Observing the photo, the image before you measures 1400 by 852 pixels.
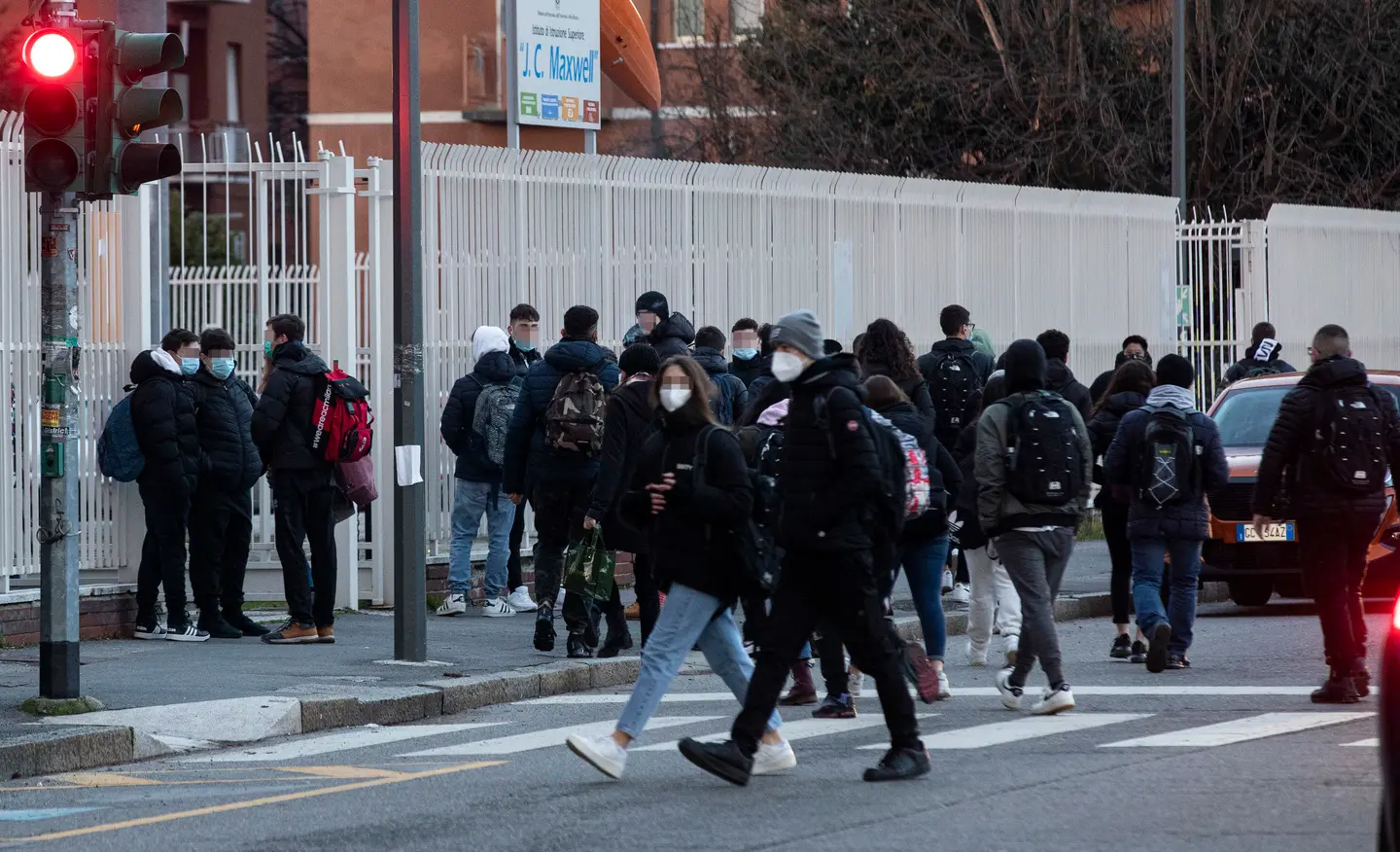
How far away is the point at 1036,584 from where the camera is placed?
10.9 m

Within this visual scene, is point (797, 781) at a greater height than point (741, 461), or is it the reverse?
point (741, 461)

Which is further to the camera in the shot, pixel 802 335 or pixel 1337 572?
pixel 1337 572

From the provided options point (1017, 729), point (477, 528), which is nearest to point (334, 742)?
point (1017, 729)

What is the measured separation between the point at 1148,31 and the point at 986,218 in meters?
11.9

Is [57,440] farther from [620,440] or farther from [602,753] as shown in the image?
[602,753]

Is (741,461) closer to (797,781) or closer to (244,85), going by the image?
(797,781)

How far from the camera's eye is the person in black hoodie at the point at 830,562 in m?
8.88

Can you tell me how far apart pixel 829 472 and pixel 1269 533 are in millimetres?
7283

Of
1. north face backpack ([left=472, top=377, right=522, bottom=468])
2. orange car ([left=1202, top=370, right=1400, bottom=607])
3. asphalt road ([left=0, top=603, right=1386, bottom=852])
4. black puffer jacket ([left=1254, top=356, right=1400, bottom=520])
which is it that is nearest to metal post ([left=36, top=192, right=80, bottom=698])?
asphalt road ([left=0, top=603, right=1386, bottom=852])

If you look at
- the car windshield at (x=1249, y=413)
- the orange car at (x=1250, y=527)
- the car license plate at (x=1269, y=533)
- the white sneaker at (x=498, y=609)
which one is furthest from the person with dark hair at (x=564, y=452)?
the car windshield at (x=1249, y=413)

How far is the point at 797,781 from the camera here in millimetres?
8984


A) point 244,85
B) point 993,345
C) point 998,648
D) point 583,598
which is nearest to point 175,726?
point 583,598

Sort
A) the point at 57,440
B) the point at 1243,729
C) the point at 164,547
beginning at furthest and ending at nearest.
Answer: the point at 164,547
the point at 57,440
the point at 1243,729

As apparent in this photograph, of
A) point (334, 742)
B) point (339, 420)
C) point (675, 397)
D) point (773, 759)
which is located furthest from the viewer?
point (339, 420)
